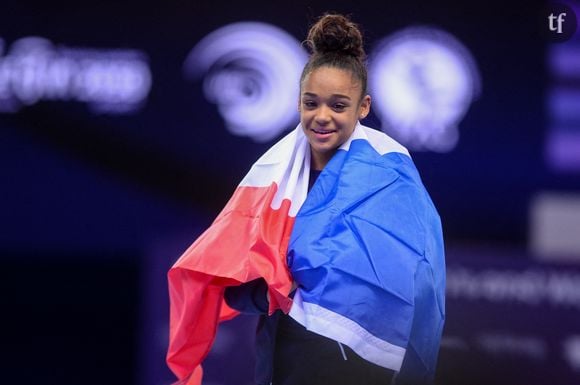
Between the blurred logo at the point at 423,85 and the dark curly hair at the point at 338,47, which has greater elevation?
the dark curly hair at the point at 338,47

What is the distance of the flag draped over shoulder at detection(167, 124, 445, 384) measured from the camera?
7.86ft

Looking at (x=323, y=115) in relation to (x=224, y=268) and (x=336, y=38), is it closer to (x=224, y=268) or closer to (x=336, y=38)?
(x=336, y=38)

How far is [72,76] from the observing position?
14.9 ft

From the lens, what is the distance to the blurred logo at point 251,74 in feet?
14.7

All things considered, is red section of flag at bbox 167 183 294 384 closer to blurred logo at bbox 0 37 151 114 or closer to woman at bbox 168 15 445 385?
woman at bbox 168 15 445 385

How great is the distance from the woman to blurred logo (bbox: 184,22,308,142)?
72.5 inches

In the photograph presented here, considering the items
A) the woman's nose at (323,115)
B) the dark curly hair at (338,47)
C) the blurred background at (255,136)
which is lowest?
the blurred background at (255,136)

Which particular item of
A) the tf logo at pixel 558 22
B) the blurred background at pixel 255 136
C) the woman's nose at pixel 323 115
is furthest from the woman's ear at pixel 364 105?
the tf logo at pixel 558 22

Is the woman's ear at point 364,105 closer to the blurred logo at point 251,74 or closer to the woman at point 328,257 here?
the woman at point 328,257

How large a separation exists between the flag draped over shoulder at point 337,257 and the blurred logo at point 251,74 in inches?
71.8

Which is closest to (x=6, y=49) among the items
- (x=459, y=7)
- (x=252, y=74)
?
(x=252, y=74)

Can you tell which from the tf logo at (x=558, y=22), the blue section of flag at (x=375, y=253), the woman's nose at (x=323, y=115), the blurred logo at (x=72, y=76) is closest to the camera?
the blue section of flag at (x=375, y=253)

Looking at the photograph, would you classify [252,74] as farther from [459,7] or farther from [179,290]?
[179,290]

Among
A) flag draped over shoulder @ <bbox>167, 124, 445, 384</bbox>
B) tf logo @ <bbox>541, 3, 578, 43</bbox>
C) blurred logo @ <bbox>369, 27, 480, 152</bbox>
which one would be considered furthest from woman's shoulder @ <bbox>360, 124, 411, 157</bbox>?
tf logo @ <bbox>541, 3, 578, 43</bbox>
